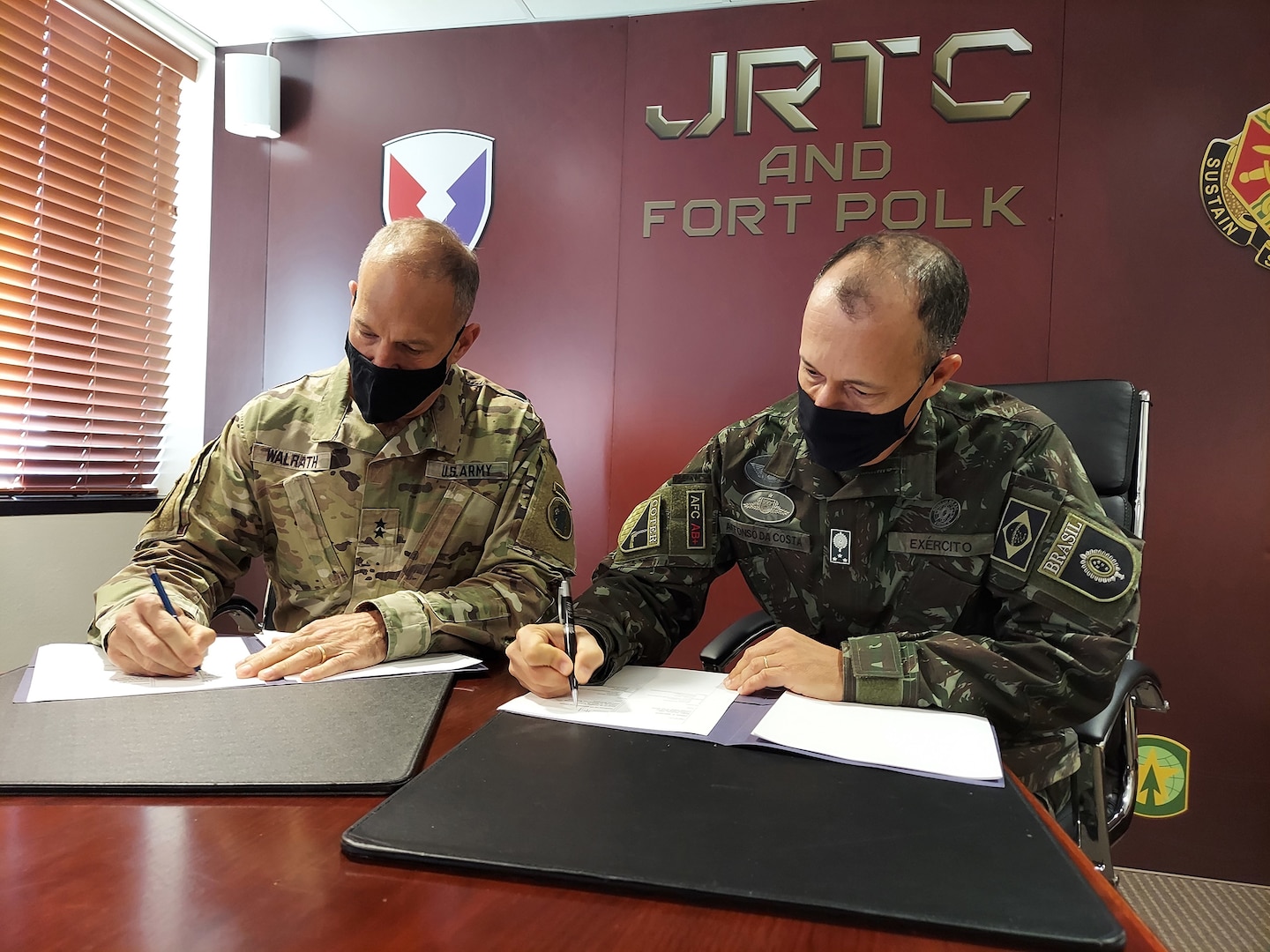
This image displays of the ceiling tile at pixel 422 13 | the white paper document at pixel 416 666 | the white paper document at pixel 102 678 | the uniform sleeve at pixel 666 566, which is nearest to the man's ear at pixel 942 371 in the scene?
the uniform sleeve at pixel 666 566

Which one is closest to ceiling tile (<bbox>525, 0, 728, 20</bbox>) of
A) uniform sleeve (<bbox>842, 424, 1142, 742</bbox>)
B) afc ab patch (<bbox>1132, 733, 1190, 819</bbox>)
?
uniform sleeve (<bbox>842, 424, 1142, 742</bbox>)

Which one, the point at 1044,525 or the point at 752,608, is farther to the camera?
the point at 752,608

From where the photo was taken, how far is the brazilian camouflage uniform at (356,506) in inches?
59.9

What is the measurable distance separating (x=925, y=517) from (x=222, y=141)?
9.83 ft

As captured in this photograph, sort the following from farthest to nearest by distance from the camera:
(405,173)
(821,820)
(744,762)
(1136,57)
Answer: (405,173), (1136,57), (744,762), (821,820)

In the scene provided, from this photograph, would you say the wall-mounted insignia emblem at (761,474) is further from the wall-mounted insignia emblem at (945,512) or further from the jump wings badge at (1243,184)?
the jump wings badge at (1243,184)

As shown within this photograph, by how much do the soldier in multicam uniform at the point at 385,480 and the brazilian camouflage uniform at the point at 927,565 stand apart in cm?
25

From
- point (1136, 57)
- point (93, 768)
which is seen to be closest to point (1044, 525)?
point (93, 768)

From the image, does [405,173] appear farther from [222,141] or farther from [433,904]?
[433,904]

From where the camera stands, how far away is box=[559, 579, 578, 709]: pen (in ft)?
3.25

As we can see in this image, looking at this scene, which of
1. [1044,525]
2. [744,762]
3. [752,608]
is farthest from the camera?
[752,608]

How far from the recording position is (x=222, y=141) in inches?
124

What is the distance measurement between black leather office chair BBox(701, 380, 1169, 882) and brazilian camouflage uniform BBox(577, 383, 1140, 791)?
0.08 metres

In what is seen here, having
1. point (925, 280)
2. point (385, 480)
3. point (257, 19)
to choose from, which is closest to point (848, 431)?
point (925, 280)
